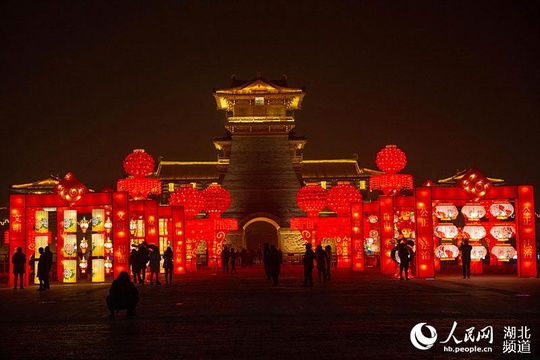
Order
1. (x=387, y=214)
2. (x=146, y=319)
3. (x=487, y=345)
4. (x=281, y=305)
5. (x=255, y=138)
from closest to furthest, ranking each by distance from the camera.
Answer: (x=487, y=345)
(x=146, y=319)
(x=281, y=305)
(x=387, y=214)
(x=255, y=138)

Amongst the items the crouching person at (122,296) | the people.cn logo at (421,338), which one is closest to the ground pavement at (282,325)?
the people.cn logo at (421,338)

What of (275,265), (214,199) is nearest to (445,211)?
(275,265)

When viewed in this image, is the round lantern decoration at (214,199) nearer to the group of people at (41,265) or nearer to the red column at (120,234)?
the red column at (120,234)

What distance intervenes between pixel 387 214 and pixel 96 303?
15.0m

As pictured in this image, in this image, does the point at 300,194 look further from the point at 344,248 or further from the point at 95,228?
the point at 95,228

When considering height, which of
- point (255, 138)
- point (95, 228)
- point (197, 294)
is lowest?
point (197, 294)

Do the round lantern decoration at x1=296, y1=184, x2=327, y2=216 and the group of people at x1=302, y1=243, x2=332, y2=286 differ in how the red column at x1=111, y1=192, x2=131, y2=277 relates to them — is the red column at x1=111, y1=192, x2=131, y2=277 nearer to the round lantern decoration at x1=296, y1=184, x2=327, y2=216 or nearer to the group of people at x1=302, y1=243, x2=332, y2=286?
the group of people at x1=302, y1=243, x2=332, y2=286

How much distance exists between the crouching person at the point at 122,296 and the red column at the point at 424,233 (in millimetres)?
13573

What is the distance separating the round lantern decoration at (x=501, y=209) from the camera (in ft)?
84.9

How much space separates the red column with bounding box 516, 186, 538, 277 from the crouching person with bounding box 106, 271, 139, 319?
1526cm

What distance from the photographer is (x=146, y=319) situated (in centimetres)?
1320

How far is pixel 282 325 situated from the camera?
11977mm

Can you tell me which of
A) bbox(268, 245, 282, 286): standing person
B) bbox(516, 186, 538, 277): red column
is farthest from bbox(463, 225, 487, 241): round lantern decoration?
bbox(268, 245, 282, 286): standing person

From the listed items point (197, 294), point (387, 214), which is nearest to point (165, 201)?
point (387, 214)
